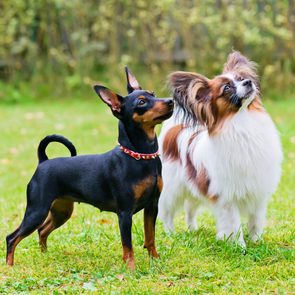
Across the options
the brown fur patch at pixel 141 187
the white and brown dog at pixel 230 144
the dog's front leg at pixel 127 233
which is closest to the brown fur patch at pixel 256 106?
the white and brown dog at pixel 230 144

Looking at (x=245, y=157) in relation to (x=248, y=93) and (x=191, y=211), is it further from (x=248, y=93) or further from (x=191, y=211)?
(x=191, y=211)

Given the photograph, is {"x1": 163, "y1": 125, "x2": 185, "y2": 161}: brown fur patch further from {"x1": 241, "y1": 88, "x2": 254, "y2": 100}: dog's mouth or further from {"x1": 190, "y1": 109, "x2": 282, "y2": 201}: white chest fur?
{"x1": 241, "y1": 88, "x2": 254, "y2": 100}: dog's mouth

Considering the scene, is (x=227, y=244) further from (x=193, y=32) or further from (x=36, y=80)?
(x=36, y=80)

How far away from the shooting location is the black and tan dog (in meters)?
4.26

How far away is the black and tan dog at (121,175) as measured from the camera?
4262mm

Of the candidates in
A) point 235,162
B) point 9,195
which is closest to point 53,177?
point 235,162

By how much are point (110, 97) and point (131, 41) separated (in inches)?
407

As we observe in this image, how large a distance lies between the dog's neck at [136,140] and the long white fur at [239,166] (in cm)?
84

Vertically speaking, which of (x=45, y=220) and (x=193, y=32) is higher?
(x=193, y=32)

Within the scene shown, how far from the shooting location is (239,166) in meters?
5.06

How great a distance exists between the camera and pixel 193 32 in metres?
13.9

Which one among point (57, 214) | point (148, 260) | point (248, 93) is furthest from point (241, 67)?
point (57, 214)

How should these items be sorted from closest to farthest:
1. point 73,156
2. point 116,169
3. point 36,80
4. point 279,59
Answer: point 116,169, point 73,156, point 279,59, point 36,80

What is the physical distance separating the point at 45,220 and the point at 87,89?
9620mm
